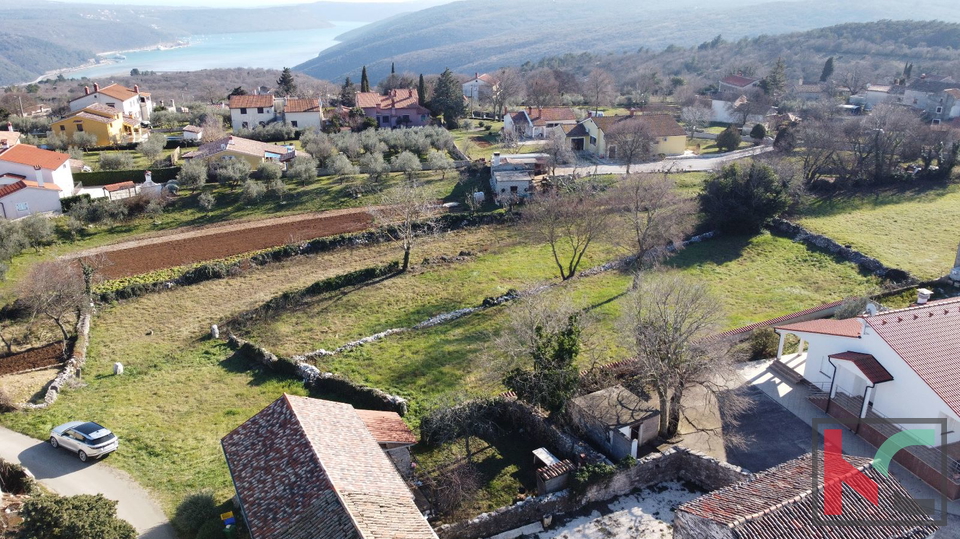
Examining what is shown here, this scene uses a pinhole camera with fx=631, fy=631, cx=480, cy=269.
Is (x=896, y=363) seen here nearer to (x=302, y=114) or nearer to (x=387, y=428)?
(x=387, y=428)

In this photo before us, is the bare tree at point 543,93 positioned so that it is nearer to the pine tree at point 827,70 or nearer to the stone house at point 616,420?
the pine tree at point 827,70

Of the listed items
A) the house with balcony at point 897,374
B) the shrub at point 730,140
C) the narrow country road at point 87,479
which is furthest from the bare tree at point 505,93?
the narrow country road at point 87,479

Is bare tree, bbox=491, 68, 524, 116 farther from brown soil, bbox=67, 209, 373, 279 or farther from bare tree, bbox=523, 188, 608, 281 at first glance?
bare tree, bbox=523, 188, 608, 281

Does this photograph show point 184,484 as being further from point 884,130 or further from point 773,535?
point 884,130

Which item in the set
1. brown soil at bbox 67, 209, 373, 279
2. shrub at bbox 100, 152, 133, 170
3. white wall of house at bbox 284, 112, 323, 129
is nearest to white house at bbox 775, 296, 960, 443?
brown soil at bbox 67, 209, 373, 279

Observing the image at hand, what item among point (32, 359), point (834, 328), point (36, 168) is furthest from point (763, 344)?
point (36, 168)
